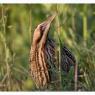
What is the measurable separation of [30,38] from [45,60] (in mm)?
179

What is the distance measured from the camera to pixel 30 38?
3201 millimetres

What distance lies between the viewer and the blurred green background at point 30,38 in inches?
122

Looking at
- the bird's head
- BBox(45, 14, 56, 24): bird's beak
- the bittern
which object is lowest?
the bittern

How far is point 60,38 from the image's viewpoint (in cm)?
317

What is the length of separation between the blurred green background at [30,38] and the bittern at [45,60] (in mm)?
44

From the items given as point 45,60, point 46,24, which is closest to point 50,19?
point 46,24

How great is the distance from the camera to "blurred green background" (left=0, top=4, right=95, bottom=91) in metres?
3.10

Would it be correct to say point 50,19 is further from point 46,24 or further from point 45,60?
point 45,60

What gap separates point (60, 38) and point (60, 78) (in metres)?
0.21

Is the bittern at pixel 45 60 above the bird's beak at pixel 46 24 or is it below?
below

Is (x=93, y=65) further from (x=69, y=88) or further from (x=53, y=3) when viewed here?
(x=53, y=3)

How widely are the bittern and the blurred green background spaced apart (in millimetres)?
44

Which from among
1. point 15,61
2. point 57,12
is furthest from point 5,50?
point 57,12

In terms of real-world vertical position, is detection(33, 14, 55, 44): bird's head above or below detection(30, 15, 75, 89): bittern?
above
